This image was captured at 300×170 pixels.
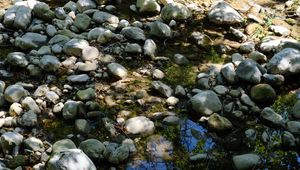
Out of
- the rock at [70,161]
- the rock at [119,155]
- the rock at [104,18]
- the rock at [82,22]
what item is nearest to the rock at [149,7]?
A: the rock at [104,18]

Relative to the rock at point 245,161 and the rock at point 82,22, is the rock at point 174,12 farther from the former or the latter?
the rock at point 245,161

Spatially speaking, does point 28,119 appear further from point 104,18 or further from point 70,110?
point 104,18

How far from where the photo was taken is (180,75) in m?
5.89

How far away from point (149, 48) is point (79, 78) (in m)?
1.11

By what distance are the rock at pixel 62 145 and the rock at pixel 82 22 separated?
253cm

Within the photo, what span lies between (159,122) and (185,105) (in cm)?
46

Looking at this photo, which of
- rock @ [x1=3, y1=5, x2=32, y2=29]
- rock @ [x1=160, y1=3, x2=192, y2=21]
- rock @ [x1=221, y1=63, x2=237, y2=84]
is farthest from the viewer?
rock @ [x1=160, y1=3, x2=192, y2=21]

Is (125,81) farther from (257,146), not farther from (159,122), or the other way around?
(257,146)

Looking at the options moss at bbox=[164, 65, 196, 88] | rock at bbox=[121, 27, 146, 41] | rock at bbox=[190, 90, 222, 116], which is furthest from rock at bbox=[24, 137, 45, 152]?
rock at bbox=[121, 27, 146, 41]

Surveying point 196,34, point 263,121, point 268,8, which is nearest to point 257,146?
point 263,121

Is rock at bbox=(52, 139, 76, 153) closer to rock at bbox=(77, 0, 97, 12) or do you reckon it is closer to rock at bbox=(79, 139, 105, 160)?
rock at bbox=(79, 139, 105, 160)

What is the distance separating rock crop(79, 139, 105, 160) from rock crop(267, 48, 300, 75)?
8.15 ft

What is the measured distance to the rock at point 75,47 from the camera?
6023 millimetres

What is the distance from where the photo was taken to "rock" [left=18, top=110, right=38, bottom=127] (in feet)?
15.9
